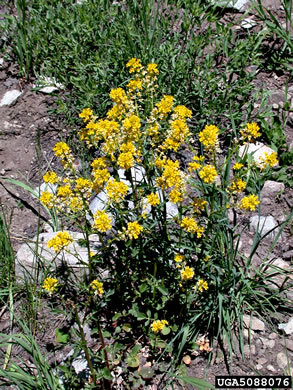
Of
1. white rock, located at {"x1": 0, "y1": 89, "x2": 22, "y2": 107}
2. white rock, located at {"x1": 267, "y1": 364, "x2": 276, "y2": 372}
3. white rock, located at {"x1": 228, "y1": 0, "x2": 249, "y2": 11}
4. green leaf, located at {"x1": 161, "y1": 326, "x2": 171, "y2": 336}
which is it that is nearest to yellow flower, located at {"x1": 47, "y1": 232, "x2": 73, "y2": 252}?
green leaf, located at {"x1": 161, "y1": 326, "x2": 171, "y2": 336}

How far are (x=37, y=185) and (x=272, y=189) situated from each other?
89.1 inches

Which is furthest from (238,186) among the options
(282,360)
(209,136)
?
(282,360)

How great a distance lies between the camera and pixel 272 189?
4.04 m

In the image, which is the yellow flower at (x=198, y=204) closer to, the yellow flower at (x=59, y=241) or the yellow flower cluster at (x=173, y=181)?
the yellow flower cluster at (x=173, y=181)

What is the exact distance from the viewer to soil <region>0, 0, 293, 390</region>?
3047mm

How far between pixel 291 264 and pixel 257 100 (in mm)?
1954

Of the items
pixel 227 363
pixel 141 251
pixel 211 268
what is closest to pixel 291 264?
pixel 211 268

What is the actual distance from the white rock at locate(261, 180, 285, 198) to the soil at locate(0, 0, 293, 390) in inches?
2.2

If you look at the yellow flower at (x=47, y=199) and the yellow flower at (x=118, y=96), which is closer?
the yellow flower at (x=47, y=199)

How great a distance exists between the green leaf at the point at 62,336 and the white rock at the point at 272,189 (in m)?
2.14

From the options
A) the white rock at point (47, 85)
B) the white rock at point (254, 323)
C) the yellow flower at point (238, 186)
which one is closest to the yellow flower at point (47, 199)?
the yellow flower at point (238, 186)

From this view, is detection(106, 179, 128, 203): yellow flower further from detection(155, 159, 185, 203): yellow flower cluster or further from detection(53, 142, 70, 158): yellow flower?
detection(53, 142, 70, 158): yellow flower

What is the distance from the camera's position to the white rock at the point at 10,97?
4906mm

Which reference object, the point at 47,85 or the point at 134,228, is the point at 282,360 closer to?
the point at 134,228
